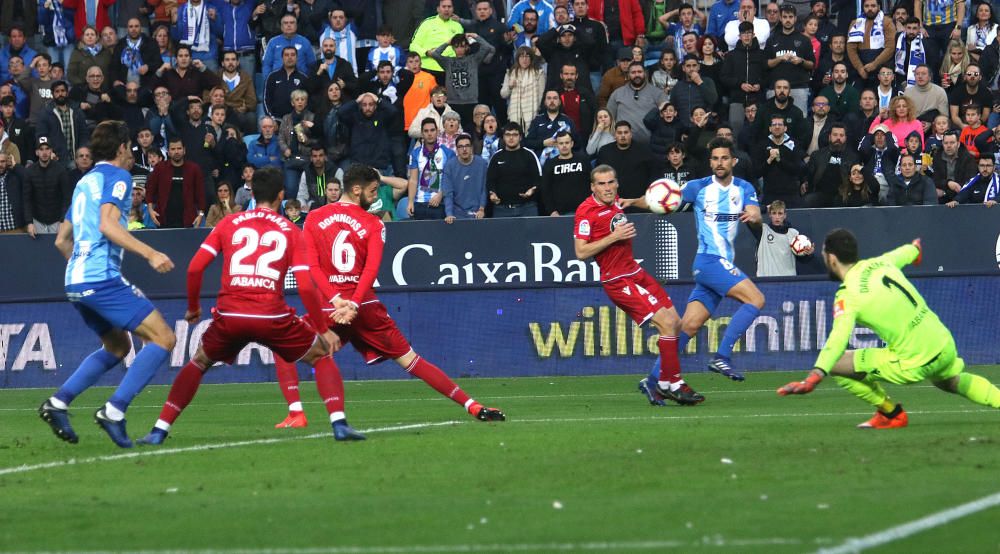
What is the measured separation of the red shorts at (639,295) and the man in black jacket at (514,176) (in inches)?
304

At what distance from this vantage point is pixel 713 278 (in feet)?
48.7

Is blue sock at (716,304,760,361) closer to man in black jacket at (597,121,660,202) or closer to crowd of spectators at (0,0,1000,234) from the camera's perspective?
man in black jacket at (597,121,660,202)

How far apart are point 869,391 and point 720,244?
4366 mm

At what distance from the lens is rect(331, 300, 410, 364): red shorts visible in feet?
39.7

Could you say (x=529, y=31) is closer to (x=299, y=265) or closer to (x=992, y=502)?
(x=299, y=265)

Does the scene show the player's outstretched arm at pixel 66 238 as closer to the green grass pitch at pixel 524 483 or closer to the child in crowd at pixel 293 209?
the green grass pitch at pixel 524 483

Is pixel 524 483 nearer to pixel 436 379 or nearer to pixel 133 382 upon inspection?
pixel 133 382

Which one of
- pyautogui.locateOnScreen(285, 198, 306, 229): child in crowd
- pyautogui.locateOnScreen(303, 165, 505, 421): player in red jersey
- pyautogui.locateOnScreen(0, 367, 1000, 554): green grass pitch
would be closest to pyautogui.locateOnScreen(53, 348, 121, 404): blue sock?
pyautogui.locateOnScreen(0, 367, 1000, 554): green grass pitch

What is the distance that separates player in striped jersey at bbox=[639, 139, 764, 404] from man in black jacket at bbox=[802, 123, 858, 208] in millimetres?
6910

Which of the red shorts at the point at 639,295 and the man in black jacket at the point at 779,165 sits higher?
the man in black jacket at the point at 779,165

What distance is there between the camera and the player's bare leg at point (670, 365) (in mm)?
13711

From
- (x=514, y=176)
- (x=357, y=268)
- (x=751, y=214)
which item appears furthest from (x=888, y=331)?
(x=514, y=176)

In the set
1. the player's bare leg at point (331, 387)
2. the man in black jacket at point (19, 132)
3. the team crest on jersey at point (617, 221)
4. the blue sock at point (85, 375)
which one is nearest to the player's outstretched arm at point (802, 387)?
the player's bare leg at point (331, 387)

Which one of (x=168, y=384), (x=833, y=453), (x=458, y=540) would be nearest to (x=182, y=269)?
(x=168, y=384)
